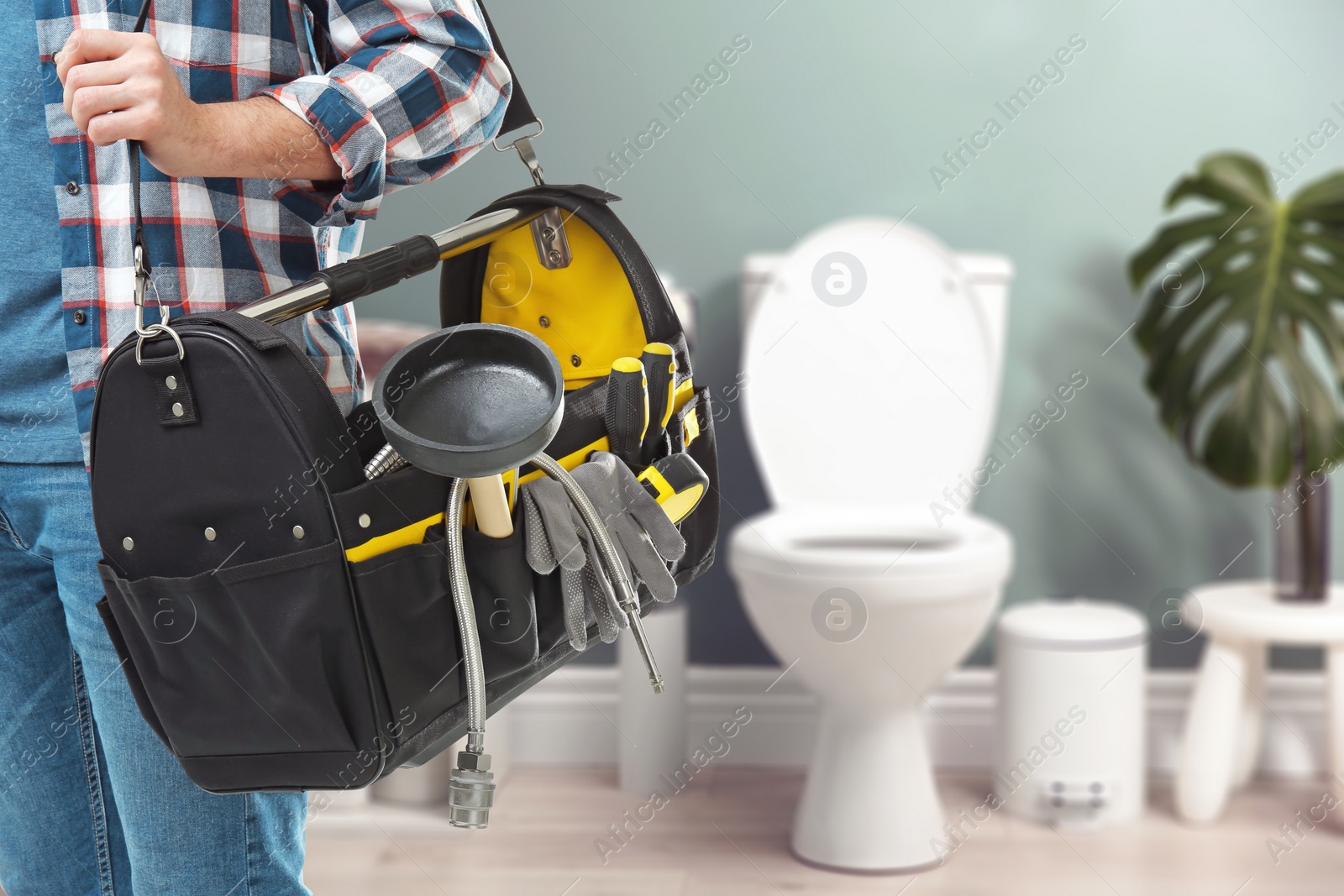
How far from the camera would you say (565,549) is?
21.4 inches

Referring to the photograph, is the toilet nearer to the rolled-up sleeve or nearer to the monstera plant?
the monstera plant

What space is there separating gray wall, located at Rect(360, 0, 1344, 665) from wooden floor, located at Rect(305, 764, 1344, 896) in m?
0.39

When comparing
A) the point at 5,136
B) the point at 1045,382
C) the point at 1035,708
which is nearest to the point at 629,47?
the point at 1045,382

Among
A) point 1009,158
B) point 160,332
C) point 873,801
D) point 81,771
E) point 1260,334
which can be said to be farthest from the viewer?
point 1009,158

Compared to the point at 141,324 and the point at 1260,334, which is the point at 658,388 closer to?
the point at 141,324

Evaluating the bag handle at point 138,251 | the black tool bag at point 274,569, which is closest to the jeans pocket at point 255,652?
the black tool bag at point 274,569

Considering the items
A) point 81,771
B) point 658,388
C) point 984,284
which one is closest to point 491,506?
point 658,388

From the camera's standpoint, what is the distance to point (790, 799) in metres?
1.80

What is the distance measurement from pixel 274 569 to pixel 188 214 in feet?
0.69

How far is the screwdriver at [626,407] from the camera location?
619 mm

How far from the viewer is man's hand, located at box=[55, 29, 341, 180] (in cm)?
Result: 50

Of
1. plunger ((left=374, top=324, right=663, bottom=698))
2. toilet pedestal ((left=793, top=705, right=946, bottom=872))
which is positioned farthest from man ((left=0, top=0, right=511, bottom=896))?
toilet pedestal ((left=793, top=705, right=946, bottom=872))

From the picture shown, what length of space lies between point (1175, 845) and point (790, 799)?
1.83 ft

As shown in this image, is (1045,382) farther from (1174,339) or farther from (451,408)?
(451,408)
